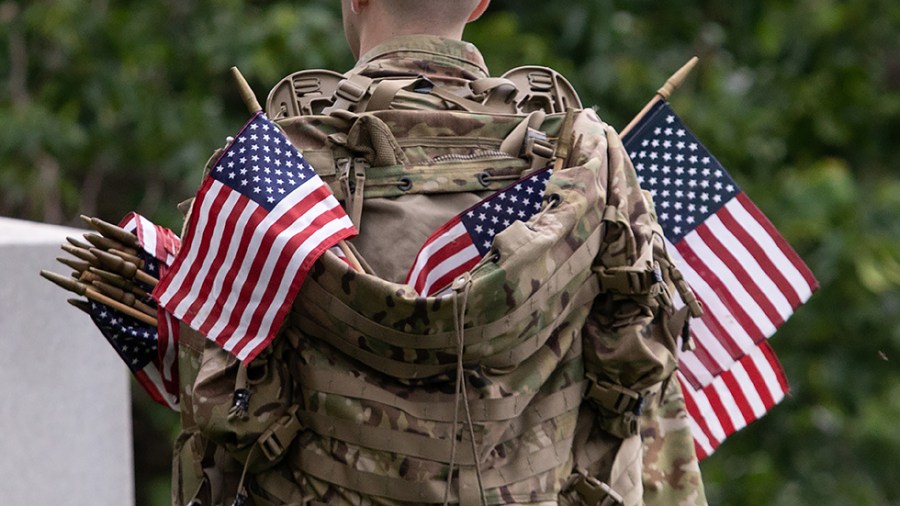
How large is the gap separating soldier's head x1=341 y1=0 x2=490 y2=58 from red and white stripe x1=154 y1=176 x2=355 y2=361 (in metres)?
0.46

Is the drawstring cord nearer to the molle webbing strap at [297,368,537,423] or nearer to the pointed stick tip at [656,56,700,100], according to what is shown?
the molle webbing strap at [297,368,537,423]

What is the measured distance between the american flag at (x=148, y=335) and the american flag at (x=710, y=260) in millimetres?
1232

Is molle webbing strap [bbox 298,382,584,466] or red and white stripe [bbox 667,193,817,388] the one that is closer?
molle webbing strap [bbox 298,382,584,466]

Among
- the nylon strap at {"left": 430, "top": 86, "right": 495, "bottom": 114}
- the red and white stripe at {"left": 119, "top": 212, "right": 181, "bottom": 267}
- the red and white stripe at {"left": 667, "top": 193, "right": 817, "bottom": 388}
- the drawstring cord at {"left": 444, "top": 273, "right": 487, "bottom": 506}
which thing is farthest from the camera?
the red and white stripe at {"left": 667, "top": 193, "right": 817, "bottom": 388}

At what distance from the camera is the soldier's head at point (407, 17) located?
3.71m

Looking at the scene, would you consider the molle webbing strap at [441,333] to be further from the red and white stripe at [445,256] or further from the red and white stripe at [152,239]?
the red and white stripe at [152,239]

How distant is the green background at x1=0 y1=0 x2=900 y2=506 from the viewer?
28.1ft

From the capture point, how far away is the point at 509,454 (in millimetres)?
3404

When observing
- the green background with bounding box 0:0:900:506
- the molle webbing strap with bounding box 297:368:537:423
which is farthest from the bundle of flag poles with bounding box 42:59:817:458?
the green background with bounding box 0:0:900:506

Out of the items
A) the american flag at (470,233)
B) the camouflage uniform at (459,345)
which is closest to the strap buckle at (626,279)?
the camouflage uniform at (459,345)

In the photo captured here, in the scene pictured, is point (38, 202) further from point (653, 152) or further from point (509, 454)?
point (509, 454)

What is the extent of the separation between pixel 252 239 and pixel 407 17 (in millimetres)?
617

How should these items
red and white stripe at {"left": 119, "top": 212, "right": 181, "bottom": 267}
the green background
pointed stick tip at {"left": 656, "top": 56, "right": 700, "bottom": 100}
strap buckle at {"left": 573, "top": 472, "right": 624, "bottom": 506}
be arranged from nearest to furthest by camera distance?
strap buckle at {"left": 573, "top": 472, "right": 624, "bottom": 506}
red and white stripe at {"left": 119, "top": 212, "right": 181, "bottom": 267}
pointed stick tip at {"left": 656, "top": 56, "right": 700, "bottom": 100}
the green background

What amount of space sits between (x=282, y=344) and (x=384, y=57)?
2.13 ft
